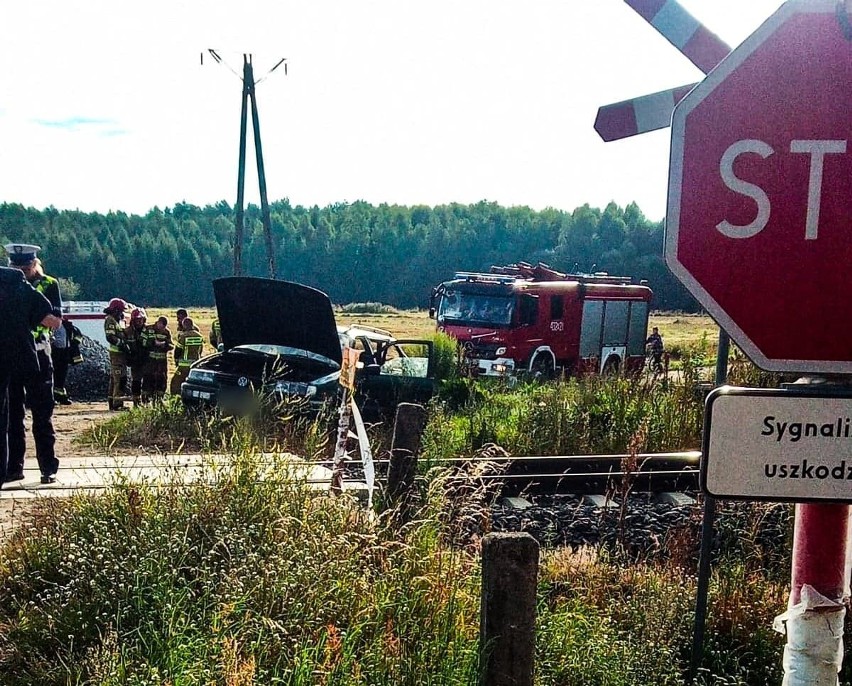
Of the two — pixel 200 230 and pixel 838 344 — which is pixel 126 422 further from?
pixel 200 230

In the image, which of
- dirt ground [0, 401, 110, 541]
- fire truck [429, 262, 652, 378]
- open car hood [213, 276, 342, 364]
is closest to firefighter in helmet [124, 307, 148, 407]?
dirt ground [0, 401, 110, 541]

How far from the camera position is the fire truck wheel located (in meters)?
18.3

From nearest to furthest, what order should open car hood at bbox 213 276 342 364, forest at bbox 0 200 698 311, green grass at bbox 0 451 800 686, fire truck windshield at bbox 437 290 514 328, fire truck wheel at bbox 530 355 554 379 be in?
green grass at bbox 0 451 800 686
open car hood at bbox 213 276 342 364
fire truck windshield at bbox 437 290 514 328
fire truck wheel at bbox 530 355 554 379
forest at bbox 0 200 698 311

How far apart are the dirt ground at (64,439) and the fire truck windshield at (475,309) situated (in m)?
7.18

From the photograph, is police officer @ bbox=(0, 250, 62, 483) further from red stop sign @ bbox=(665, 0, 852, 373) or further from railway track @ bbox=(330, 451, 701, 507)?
red stop sign @ bbox=(665, 0, 852, 373)

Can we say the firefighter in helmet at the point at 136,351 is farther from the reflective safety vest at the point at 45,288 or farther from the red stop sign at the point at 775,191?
the red stop sign at the point at 775,191

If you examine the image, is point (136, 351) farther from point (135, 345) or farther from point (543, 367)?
point (543, 367)

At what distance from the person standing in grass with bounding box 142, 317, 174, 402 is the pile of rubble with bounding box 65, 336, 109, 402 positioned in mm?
3053

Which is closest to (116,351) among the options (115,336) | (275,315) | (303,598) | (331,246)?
(115,336)

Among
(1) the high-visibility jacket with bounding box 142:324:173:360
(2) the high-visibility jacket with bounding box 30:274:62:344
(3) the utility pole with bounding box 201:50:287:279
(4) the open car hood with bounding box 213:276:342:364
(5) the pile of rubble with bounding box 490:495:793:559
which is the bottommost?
(5) the pile of rubble with bounding box 490:495:793:559

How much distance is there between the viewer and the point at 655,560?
4992mm

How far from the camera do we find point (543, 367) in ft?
61.1

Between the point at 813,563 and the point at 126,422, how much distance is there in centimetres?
1046

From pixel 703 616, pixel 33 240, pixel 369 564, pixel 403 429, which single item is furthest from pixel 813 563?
pixel 33 240
